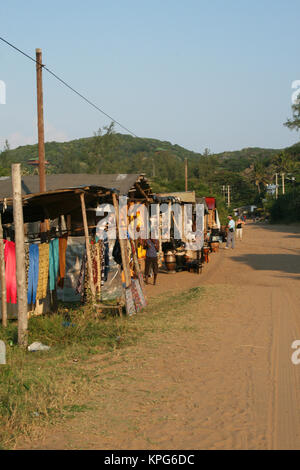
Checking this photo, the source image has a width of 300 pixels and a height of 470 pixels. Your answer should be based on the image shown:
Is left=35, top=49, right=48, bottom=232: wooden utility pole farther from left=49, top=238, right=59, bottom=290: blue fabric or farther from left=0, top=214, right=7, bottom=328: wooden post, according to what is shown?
left=0, top=214, right=7, bottom=328: wooden post

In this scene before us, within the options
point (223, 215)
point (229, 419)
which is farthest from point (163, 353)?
point (223, 215)

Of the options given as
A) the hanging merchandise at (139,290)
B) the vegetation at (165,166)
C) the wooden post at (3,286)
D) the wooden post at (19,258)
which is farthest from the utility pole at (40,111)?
the vegetation at (165,166)

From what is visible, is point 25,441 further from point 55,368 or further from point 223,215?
point 223,215

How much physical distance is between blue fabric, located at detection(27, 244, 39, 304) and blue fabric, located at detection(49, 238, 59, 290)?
1.45ft

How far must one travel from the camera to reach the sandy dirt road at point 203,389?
441cm

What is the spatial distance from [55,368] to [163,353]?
5.22ft

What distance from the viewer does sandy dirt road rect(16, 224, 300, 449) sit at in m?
4.41

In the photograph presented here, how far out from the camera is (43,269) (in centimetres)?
880

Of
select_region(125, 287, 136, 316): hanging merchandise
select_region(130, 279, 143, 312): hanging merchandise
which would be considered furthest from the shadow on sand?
select_region(125, 287, 136, 316): hanging merchandise

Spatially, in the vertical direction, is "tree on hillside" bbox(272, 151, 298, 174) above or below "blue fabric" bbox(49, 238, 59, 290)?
above

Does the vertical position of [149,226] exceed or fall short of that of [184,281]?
it exceeds it

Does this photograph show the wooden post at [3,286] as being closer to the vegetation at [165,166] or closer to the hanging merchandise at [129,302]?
the hanging merchandise at [129,302]

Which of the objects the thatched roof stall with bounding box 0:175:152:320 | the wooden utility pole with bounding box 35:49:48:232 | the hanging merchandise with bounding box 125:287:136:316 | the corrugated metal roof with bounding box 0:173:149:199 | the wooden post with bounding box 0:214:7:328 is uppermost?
the wooden utility pole with bounding box 35:49:48:232

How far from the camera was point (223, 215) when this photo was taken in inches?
1697
